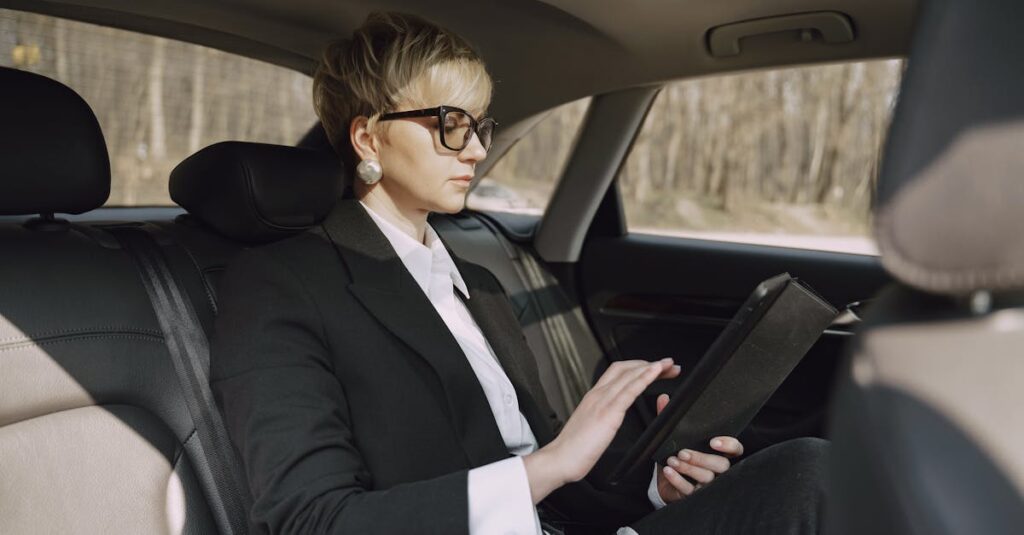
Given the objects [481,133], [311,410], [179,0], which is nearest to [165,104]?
[179,0]

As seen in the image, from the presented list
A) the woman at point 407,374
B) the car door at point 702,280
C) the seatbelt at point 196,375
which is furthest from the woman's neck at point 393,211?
the car door at point 702,280

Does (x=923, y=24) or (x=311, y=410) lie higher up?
(x=923, y=24)

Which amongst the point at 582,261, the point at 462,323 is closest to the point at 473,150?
the point at 462,323

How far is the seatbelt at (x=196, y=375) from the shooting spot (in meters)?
1.56

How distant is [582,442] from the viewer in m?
1.33

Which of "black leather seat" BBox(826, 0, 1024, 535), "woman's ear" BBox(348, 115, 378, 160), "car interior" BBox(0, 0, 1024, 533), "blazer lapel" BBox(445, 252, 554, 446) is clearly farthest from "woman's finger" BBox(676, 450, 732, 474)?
"black leather seat" BBox(826, 0, 1024, 535)

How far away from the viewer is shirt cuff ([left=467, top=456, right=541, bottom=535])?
4.27 feet

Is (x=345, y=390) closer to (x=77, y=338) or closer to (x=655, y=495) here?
(x=77, y=338)

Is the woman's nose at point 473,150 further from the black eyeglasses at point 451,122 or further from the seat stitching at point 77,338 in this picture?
the seat stitching at point 77,338

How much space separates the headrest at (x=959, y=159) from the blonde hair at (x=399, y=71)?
3.41 feet

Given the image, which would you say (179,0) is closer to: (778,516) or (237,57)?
(237,57)

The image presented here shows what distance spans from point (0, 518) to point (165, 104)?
337 cm

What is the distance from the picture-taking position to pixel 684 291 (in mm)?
2783

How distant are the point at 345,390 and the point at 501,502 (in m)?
0.32
